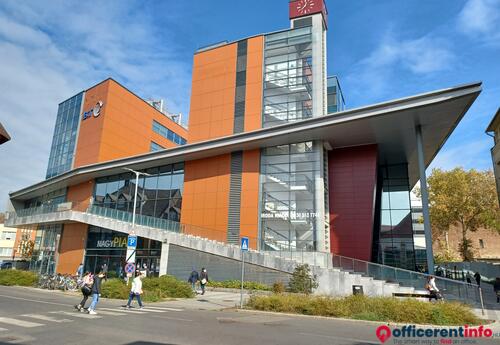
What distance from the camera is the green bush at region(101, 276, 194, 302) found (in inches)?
821

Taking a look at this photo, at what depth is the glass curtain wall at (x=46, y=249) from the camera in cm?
4459

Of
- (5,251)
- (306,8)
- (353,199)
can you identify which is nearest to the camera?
(353,199)

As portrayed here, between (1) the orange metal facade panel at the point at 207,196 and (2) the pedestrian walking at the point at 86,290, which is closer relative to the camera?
(2) the pedestrian walking at the point at 86,290

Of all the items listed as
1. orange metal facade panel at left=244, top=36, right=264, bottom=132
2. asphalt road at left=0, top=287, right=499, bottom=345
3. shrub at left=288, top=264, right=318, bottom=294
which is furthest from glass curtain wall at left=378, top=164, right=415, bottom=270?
asphalt road at left=0, top=287, right=499, bottom=345

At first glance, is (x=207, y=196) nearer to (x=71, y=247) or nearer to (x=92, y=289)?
(x=92, y=289)

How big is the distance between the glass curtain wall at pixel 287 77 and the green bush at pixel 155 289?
17662 millimetres

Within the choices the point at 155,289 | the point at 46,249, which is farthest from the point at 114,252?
the point at 155,289

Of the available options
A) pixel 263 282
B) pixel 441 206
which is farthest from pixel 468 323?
pixel 441 206

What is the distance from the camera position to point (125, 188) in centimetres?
4016

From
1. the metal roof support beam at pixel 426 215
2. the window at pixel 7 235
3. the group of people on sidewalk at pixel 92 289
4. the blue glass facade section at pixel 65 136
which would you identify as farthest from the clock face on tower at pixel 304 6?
the window at pixel 7 235

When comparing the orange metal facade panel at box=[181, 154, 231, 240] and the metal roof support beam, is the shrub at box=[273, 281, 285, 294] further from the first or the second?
the metal roof support beam

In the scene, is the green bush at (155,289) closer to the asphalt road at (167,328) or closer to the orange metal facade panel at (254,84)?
the asphalt road at (167,328)

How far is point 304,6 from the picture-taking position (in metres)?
36.9

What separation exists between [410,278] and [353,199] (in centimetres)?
939
